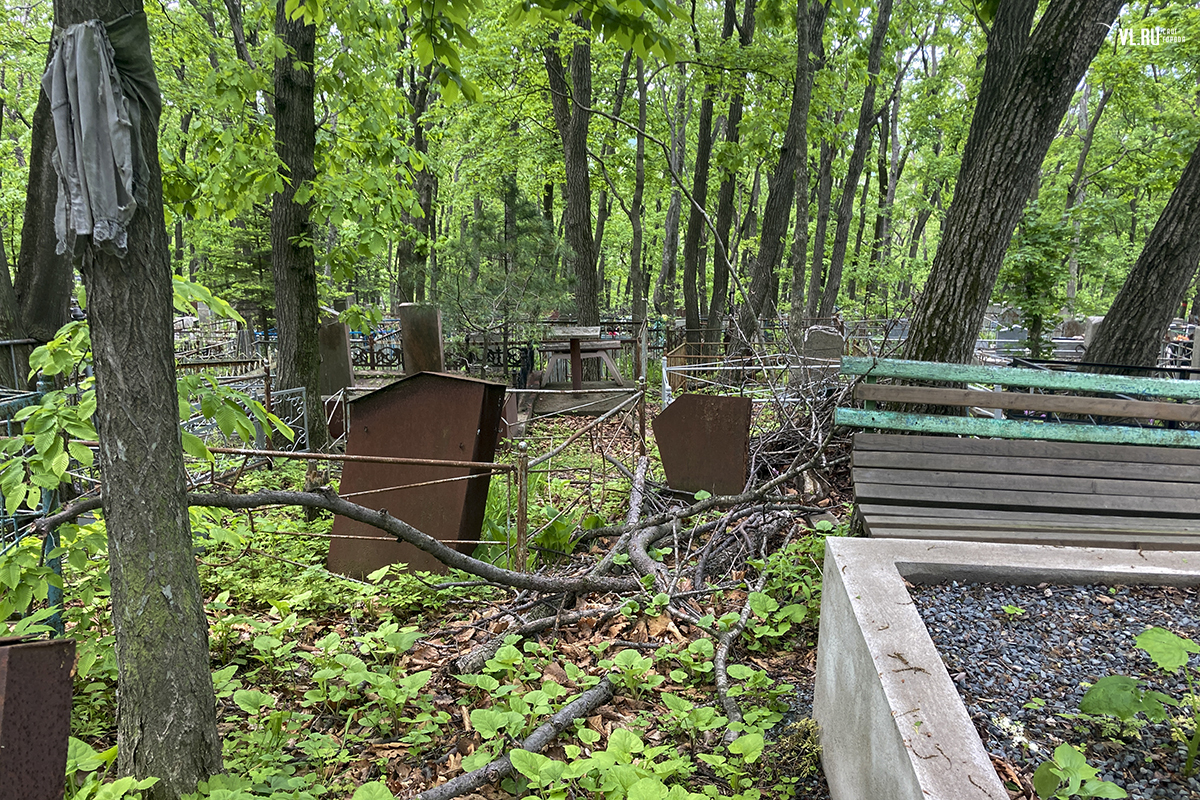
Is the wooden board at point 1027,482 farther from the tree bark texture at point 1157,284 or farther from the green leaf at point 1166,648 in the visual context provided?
the tree bark texture at point 1157,284

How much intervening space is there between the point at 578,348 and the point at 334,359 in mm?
4269

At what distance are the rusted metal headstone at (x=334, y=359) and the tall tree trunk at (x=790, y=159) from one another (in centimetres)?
685

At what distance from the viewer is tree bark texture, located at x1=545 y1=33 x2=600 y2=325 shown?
553 inches

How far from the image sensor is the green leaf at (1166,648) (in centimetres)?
201

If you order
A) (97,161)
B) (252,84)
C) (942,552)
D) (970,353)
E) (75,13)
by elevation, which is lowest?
(942,552)

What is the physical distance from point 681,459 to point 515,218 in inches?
356

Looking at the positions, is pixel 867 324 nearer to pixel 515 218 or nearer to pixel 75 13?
pixel 515 218

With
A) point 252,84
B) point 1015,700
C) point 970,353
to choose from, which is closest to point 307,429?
point 252,84

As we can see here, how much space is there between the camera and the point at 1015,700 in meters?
2.40

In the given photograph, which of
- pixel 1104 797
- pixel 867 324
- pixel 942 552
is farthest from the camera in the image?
pixel 867 324

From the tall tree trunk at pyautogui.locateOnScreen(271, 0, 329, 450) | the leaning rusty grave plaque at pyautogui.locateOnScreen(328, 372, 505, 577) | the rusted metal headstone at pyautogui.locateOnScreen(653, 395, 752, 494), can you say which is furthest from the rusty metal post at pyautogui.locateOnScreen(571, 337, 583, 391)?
the leaning rusty grave plaque at pyautogui.locateOnScreen(328, 372, 505, 577)

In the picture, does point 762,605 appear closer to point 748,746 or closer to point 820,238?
point 748,746

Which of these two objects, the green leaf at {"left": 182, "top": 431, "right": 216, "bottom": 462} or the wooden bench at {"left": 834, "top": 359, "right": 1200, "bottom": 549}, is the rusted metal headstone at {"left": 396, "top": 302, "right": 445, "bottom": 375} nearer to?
the wooden bench at {"left": 834, "top": 359, "right": 1200, "bottom": 549}

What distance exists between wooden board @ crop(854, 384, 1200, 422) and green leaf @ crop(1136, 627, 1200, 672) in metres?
2.74
